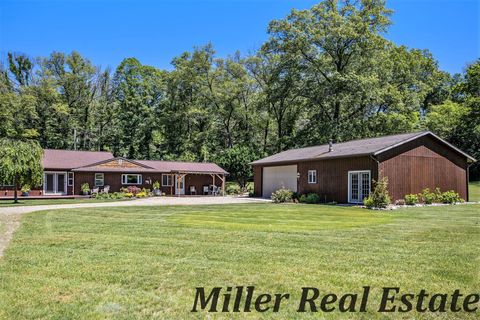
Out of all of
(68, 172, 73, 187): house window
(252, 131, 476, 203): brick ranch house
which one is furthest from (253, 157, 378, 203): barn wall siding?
(68, 172, 73, 187): house window

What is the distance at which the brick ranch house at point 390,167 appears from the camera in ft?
65.4

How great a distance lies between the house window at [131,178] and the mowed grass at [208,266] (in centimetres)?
2132

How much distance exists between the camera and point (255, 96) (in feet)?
142

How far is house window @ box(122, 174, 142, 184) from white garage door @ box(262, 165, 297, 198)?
10.1 metres

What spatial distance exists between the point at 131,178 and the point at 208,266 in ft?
87.6

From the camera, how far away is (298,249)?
7215 mm

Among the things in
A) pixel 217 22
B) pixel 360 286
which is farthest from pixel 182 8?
pixel 360 286

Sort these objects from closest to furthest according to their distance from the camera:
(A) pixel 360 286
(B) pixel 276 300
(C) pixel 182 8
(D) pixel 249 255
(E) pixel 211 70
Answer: (B) pixel 276 300 → (A) pixel 360 286 → (D) pixel 249 255 → (C) pixel 182 8 → (E) pixel 211 70

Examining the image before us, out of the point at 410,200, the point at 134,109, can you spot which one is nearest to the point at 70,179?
the point at 134,109

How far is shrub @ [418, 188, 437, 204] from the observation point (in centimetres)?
2025

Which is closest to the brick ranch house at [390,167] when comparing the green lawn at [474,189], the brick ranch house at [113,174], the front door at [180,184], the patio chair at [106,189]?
the green lawn at [474,189]

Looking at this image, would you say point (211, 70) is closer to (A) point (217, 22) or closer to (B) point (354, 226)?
(A) point (217, 22)

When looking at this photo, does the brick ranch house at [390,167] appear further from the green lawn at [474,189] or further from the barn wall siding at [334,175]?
the green lawn at [474,189]

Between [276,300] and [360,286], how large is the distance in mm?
1197
